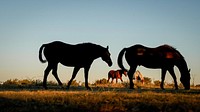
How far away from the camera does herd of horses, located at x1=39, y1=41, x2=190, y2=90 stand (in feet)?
66.6

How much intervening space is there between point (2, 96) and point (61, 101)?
109 inches

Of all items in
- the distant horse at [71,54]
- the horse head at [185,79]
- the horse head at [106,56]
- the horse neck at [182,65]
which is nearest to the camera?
the distant horse at [71,54]

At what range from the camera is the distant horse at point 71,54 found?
2023cm

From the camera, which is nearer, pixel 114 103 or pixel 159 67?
pixel 114 103

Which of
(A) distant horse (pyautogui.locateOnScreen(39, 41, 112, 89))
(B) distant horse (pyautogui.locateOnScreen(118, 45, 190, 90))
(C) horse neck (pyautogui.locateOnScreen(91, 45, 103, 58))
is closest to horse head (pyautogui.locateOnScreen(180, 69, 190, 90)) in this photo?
(B) distant horse (pyautogui.locateOnScreen(118, 45, 190, 90))

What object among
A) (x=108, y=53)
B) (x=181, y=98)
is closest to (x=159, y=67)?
(x=108, y=53)

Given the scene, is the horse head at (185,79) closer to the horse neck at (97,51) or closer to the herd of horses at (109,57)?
the herd of horses at (109,57)

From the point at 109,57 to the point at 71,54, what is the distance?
2.23 meters

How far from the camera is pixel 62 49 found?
20.5 m

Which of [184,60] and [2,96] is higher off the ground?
[184,60]

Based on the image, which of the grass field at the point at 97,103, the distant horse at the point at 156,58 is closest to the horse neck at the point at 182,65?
the distant horse at the point at 156,58

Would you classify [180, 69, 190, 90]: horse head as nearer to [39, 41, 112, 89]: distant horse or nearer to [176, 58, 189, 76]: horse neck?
[176, 58, 189, 76]: horse neck

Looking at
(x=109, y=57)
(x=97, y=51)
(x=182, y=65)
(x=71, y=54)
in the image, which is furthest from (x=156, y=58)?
(x=71, y=54)

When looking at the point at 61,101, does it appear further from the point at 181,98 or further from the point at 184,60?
the point at 184,60
